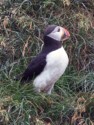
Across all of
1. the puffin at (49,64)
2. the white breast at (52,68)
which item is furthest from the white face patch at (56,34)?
the white breast at (52,68)

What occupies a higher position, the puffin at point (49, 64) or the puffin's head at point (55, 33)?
the puffin's head at point (55, 33)

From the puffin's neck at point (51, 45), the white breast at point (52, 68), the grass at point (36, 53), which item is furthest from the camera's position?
the puffin's neck at point (51, 45)

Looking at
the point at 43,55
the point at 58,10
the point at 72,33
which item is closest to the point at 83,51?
the point at 72,33

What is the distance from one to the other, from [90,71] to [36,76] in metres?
0.93

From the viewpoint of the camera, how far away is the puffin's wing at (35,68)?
17.2 feet

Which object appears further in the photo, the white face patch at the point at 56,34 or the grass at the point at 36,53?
the white face patch at the point at 56,34

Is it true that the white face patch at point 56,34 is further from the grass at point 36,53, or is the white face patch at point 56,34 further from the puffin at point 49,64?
the grass at point 36,53

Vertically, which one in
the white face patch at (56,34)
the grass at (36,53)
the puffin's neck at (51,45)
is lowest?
the grass at (36,53)

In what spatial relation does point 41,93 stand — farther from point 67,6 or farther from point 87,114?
point 67,6

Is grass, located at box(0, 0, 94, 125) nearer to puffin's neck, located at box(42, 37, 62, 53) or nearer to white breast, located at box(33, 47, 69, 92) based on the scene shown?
white breast, located at box(33, 47, 69, 92)

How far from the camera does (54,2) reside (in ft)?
22.1

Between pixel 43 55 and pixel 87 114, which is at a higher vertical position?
pixel 43 55

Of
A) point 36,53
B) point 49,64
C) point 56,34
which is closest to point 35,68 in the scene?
point 49,64

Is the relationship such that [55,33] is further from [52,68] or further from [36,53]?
[36,53]
